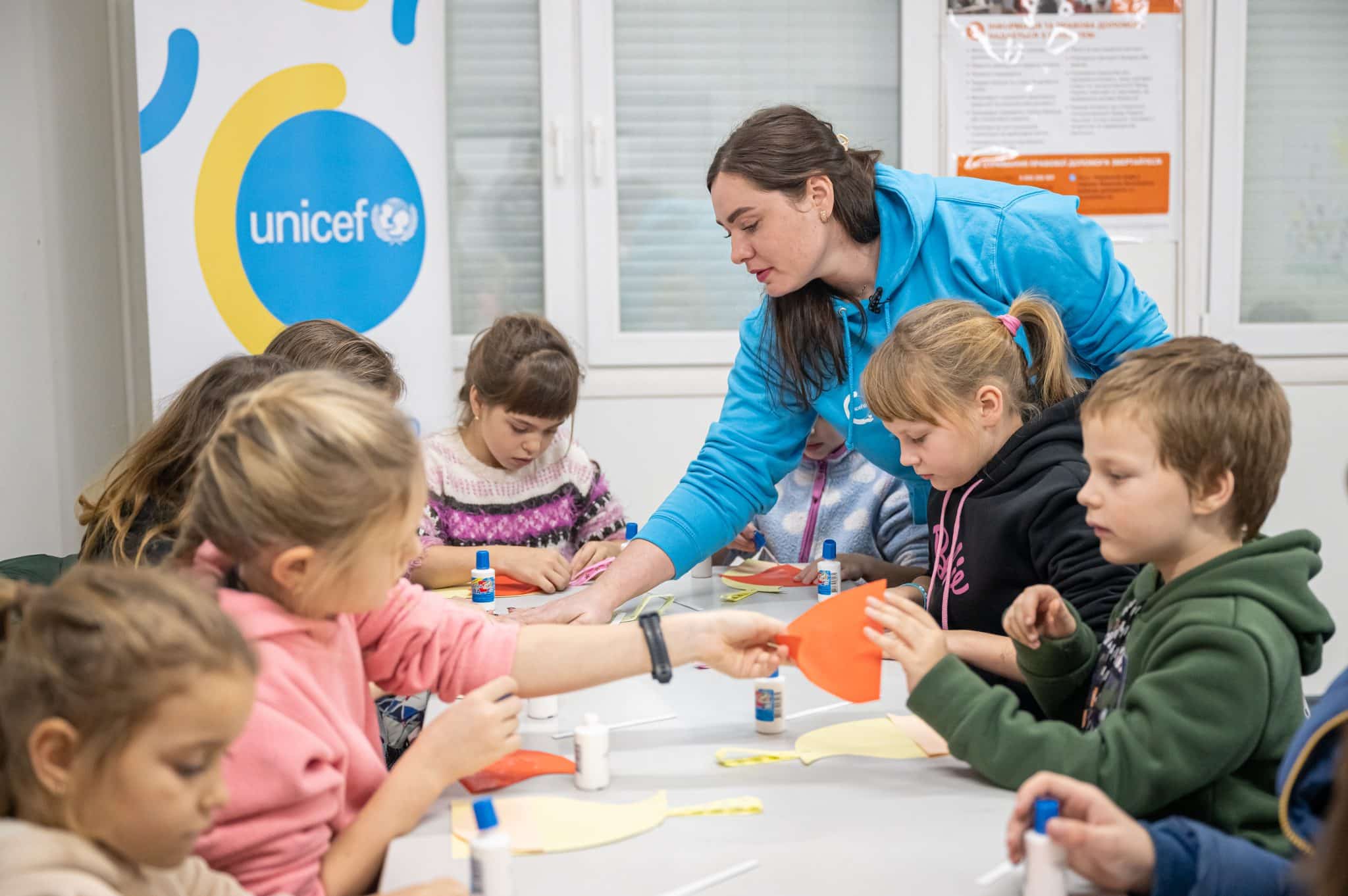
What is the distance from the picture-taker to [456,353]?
411 cm

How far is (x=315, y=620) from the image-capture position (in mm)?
1295

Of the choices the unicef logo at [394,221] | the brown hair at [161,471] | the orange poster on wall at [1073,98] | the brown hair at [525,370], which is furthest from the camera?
the orange poster on wall at [1073,98]

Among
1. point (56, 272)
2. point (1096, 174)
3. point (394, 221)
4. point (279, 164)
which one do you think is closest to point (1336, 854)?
point (394, 221)

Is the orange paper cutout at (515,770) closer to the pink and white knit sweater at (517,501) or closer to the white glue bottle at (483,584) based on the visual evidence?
the white glue bottle at (483,584)

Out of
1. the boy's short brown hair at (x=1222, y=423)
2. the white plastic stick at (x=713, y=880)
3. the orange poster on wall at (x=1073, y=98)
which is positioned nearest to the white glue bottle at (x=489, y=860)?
the white plastic stick at (x=713, y=880)

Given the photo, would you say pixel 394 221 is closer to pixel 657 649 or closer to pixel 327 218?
pixel 327 218

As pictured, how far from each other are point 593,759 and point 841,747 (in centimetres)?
34

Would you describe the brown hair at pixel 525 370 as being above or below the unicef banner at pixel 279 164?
below

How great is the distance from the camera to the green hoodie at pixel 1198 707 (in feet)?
3.85

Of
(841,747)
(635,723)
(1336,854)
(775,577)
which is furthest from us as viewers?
(775,577)

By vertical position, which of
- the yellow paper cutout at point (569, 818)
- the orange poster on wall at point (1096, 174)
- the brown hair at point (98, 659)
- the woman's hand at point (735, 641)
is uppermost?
the orange poster on wall at point (1096, 174)

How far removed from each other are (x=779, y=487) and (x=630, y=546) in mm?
971

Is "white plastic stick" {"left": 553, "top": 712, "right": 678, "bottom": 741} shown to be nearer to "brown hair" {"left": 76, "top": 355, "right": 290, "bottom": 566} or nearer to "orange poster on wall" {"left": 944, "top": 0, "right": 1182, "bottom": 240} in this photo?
"brown hair" {"left": 76, "top": 355, "right": 290, "bottom": 566}

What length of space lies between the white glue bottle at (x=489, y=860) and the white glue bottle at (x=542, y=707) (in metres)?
0.54
